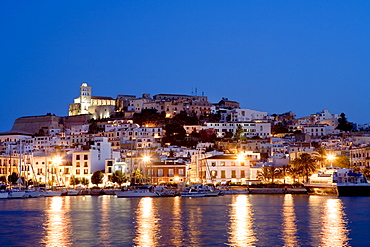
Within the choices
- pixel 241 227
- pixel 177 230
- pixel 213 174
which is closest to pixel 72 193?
pixel 213 174

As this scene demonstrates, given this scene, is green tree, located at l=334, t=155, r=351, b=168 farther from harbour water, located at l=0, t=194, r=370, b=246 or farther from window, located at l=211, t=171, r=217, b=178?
harbour water, located at l=0, t=194, r=370, b=246

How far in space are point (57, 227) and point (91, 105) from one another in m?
96.3

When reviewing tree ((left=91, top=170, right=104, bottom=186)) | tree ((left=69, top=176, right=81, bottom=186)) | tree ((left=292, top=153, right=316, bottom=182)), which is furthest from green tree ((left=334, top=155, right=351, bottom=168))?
tree ((left=69, top=176, right=81, bottom=186))

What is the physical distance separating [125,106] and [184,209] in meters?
83.9

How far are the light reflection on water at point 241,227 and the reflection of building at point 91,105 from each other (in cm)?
8164

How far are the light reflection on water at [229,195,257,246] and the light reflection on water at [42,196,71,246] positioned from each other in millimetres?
7084

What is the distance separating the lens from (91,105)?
4914 inches

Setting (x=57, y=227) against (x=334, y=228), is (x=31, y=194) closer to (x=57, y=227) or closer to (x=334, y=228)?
(x=57, y=227)

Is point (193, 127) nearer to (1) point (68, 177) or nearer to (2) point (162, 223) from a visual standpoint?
(1) point (68, 177)

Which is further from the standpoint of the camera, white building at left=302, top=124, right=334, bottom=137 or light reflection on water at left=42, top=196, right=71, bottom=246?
white building at left=302, top=124, right=334, bottom=137

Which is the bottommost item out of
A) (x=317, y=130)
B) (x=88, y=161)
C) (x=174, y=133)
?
(x=88, y=161)

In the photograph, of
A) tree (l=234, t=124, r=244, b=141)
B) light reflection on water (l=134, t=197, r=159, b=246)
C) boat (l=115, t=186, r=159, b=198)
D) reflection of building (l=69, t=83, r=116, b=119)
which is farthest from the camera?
reflection of building (l=69, t=83, r=116, b=119)

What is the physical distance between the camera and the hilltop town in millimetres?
66625

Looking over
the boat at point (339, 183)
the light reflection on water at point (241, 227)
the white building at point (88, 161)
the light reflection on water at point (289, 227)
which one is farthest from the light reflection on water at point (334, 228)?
the white building at point (88, 161)
